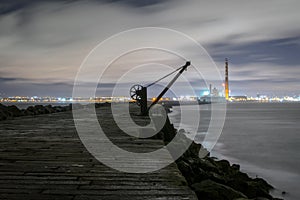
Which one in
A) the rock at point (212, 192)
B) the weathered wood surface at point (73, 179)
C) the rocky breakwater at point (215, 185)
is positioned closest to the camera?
the weathered wood surface at point (73, 179)

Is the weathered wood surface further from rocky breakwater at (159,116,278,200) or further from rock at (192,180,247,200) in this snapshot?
→ rocky breakwater at (159,116,278,200)

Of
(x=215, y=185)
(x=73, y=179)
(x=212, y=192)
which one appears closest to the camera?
(x=73, y=179)

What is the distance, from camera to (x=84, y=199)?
2.94 m

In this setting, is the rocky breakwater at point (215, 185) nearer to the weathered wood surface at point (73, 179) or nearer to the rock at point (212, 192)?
the rock at point (212, 192)

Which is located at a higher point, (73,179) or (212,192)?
(73,179)

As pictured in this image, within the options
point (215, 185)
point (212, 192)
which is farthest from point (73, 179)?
point (215, 185)

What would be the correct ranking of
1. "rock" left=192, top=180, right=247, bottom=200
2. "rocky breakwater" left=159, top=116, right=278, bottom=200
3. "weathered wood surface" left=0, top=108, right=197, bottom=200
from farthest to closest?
"rocky breakwater" left=159, top=116, right=278, bottom=200 → "rock" left=192, top=180, right=247, bottom=200 → "weathered wood surface" left=0, top=108, right=197, bottom=200

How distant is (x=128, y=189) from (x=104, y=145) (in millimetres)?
3102

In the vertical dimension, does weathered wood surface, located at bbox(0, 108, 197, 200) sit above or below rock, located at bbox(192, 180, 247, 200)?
above

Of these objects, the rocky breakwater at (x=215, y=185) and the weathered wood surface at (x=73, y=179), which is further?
the rocky breakwater at (x=215, y=185)

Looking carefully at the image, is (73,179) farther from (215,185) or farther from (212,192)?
(215,185)

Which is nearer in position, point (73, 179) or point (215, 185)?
point (73, 179)

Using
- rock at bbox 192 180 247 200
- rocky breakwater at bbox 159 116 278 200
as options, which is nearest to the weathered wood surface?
rock at bbox 192 180 247 200

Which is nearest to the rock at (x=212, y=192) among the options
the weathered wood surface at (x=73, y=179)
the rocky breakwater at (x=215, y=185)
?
the rocky breakwater at (x=215, y=185)
